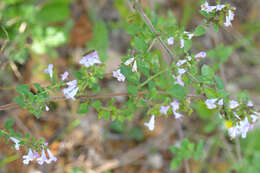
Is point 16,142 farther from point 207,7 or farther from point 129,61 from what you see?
point 207,7

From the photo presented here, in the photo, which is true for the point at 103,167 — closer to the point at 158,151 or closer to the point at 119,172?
the point at 119,172

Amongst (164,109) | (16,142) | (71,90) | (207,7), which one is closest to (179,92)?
(164,109)

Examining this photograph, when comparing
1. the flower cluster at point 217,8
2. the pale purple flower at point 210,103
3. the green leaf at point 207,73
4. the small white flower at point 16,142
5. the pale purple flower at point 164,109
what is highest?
the flower cluster at point 217,8

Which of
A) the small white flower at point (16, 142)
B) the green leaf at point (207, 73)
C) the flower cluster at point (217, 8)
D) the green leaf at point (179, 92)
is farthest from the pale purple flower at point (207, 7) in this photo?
the small white flower at point (16, 142)

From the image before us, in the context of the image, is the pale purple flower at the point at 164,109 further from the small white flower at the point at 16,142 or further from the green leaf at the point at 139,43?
the small white flower at the point at 16,142

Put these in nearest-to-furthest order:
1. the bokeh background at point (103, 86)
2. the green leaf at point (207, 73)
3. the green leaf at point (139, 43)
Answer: the green leaf at point (139, 43) < the green leaf at point (207, 73) < the bokeh background at point (103, 86)
